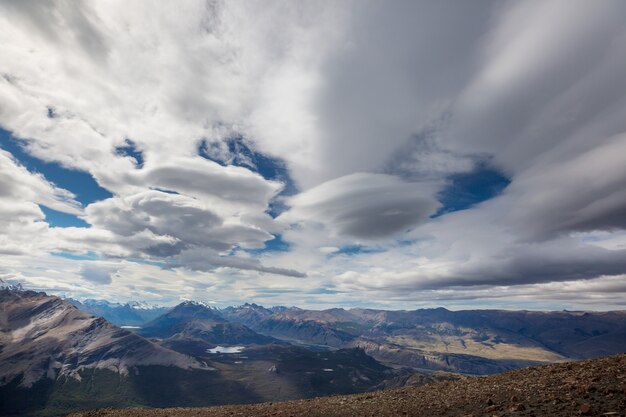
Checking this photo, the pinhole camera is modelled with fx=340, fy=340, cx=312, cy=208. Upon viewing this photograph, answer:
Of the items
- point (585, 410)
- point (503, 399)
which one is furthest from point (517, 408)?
point (585, 410)

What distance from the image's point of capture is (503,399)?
27641mm

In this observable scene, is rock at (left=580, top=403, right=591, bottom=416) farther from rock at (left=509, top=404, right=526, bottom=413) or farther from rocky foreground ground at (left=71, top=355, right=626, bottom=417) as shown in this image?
rock at (left=509, top=404, right=526, bottom=413)

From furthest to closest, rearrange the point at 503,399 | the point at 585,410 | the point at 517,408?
1. the point at 503,399
2. the point at 517,408
3. the point at 585,410

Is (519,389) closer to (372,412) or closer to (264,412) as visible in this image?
(372,412)

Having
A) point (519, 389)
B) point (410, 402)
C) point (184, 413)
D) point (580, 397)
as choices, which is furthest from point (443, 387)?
point (184, 413)

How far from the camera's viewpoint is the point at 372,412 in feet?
107

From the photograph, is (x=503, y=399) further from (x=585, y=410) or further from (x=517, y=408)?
(x=585, y=410)

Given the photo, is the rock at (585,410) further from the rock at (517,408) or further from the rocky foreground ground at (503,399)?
the rock at (517,408)

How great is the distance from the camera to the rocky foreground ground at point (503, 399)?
891 inches

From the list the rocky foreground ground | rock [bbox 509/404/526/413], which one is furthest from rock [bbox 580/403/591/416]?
rock [bbox 509/404/526/413]

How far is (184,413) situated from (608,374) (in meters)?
44.5

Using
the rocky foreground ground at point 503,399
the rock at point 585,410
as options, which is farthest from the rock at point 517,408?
the rock at point 585,410

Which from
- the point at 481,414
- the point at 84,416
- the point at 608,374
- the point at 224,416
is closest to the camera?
the point at 481,414

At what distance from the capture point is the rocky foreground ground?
22625 millimetres
